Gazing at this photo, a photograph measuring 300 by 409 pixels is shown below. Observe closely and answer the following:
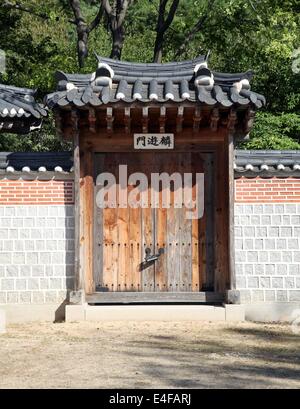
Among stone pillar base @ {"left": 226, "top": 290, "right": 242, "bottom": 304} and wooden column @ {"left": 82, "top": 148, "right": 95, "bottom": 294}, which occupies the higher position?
wooden column @ {"left": 82, "top": 148, "right": 95, "bottom": 294}

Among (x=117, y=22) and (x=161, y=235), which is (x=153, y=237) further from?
(x=117, y=22)

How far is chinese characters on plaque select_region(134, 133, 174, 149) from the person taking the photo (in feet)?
37.5

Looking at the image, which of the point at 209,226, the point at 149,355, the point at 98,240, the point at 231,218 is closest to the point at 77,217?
the point at 98,240

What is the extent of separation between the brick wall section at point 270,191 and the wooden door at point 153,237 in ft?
1.72

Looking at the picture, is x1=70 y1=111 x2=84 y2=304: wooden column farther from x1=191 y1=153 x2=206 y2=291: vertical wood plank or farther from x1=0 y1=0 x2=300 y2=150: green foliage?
x1=0 y1=0 x2=300 y2=150: green foliage

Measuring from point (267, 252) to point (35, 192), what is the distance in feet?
12.0

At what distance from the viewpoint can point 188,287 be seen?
38.0 feet

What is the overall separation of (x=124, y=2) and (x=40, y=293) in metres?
11.8

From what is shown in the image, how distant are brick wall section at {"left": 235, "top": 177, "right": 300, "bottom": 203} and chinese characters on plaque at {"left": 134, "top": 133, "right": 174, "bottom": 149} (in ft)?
4.25

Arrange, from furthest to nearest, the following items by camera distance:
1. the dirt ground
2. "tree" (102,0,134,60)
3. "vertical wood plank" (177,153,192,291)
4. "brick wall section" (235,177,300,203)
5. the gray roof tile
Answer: "tree" (102,0,134,60) < "vertical wood plank" (177,153,192,291) < "brick wall section" (235,177,300,203) < the gray roof tile < the dirt ground

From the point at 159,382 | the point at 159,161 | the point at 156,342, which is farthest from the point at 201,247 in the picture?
the point at 159,382

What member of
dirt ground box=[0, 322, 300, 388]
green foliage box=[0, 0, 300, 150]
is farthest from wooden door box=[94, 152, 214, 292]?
green foliage box=[0, 0, 300, 150]

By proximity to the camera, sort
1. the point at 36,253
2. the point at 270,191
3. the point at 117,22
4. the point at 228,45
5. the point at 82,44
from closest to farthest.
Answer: the point at 36,253, the point at 270,191, the point at 82,44, the point at 117,22, the point at 228,45

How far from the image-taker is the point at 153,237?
38.0ft
